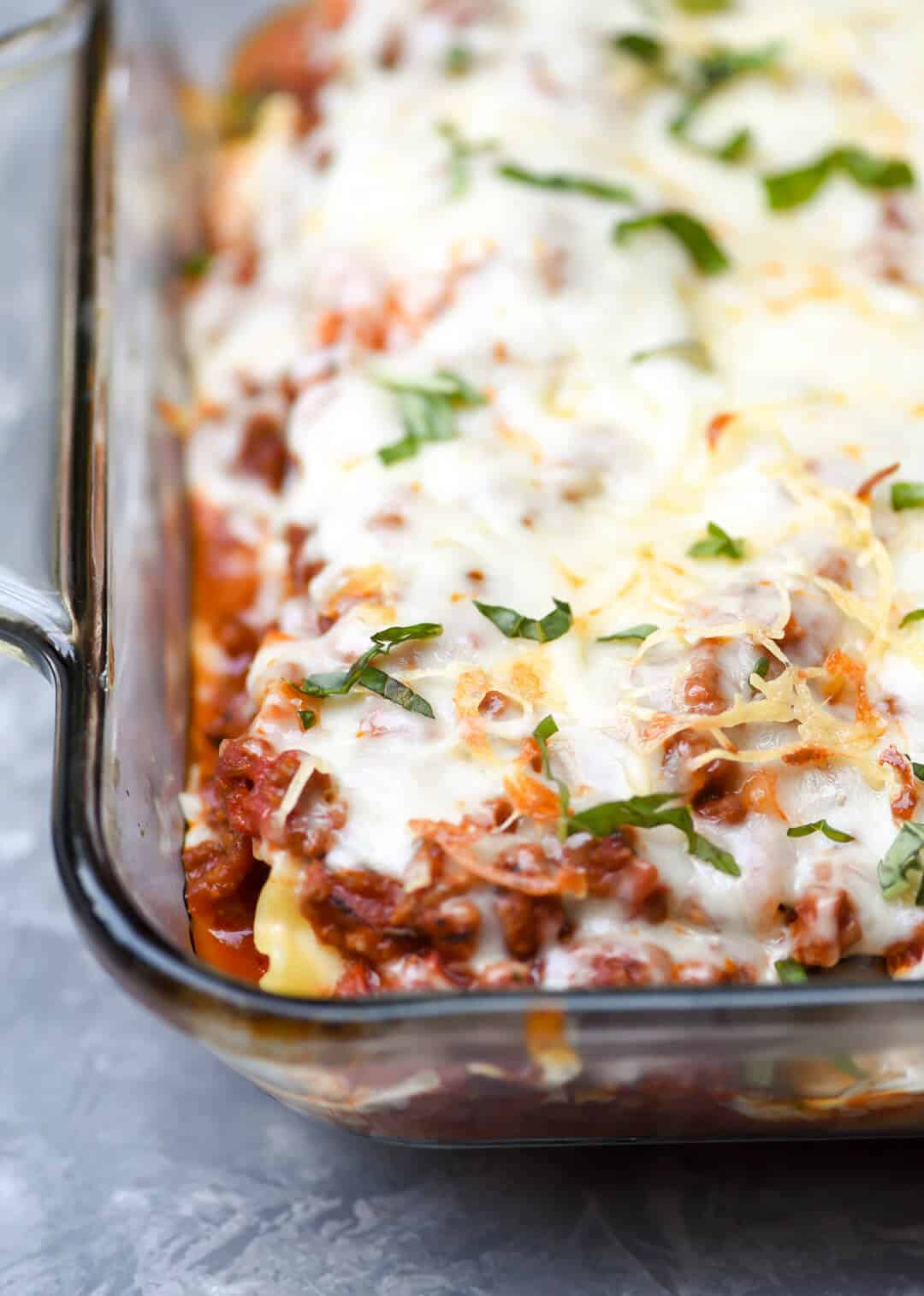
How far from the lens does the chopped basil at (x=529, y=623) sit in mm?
2092

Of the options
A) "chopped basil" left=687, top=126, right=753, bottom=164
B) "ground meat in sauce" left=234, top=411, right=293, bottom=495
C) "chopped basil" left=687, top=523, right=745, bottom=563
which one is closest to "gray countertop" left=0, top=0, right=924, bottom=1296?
"chopped basil" left=687, top=523, right=745, bottom=563

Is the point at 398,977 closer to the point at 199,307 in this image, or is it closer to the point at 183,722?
the point at 183,722

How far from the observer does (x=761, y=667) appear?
2027mm

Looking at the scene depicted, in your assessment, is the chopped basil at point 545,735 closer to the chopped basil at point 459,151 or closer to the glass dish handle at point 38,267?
the glass dish handle at point 38,267

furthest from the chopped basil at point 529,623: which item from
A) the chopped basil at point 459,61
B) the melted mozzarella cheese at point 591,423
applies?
the chopped basil at point 459,61

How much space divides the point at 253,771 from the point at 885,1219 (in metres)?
1.01

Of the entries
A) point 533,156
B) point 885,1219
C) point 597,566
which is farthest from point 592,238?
point 885,1219

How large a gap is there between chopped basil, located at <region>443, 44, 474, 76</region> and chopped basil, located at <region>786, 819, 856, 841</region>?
75.5 inches

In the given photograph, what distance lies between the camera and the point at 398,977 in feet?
6.16

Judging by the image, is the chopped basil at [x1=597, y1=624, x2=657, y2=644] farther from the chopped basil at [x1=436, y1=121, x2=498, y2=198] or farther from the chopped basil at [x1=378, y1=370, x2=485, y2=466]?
the chopped basil at [x1=436, y1=121, x2=498, y2=198]

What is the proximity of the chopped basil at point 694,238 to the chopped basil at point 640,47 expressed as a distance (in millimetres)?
608

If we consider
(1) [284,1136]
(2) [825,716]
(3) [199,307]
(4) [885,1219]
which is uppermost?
(3) [199,307]

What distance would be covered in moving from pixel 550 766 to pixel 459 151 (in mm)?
1463

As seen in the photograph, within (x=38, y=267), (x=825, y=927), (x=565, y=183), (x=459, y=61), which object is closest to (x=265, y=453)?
(x=565, y=183)
